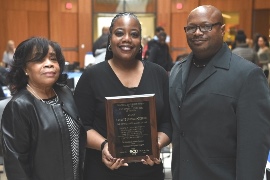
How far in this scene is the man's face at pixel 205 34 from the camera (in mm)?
2049

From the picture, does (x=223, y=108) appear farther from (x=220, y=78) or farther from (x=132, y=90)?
(x=132, y=90)

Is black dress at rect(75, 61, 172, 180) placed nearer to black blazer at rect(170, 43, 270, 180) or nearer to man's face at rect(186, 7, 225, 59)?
black blazer at rect(170, 43, 270, 180)

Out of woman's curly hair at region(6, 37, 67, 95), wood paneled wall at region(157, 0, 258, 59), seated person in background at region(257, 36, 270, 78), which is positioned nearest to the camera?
woman's curly hair at region(6, 37, 67, 95)

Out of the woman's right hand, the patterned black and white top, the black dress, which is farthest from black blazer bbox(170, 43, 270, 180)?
the patterned black and white top

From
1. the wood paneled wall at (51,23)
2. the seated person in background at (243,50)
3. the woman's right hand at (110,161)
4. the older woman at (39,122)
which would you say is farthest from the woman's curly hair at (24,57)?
the wood paneled wall at (51,23)

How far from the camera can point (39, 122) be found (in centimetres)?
215

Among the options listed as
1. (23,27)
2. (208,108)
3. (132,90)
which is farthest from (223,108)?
(23,27)

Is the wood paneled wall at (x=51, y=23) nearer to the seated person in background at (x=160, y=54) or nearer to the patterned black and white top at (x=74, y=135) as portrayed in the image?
the seated person in background at (x=160, y=54)

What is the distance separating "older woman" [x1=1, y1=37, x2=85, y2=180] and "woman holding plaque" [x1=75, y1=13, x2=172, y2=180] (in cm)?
10

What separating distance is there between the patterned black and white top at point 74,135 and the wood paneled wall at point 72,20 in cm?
1289

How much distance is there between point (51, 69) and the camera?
2252 mm

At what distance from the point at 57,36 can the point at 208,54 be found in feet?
45.5

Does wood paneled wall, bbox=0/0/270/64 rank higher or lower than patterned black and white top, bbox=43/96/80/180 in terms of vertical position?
higher

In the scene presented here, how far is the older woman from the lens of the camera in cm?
212
